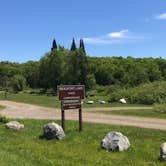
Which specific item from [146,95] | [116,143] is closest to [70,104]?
[116,143]

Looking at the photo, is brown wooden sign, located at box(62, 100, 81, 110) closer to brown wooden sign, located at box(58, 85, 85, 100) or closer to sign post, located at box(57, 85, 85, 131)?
sign post, located at box(57, 85, 85, 131)

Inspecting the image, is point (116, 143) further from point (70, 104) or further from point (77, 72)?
point (77, 72)

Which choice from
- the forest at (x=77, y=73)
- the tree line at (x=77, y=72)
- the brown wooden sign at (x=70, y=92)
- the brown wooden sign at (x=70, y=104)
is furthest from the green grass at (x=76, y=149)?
the tree line at (x=77, y=72)

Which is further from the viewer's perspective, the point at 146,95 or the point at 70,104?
the point at 146,95

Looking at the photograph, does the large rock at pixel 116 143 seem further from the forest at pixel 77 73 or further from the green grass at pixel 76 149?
the forest at pixel 77 73

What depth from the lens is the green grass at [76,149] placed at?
12570mm

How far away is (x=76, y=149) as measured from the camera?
14633mm

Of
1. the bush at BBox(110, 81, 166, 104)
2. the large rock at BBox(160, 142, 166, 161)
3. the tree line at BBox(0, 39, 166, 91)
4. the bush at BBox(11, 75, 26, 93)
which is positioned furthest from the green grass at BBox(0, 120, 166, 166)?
the bush at BBox(11, 75, 26, 93)

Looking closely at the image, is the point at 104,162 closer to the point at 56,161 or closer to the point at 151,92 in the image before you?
the point at 56,161

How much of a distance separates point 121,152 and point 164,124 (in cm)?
814

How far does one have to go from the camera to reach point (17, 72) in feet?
400

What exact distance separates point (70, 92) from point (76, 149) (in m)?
4.93

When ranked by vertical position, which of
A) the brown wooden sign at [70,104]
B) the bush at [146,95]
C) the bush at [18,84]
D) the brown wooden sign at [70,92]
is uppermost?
the brown wooden sign at [70,92]

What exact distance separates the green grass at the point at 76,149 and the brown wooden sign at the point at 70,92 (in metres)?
1.30
